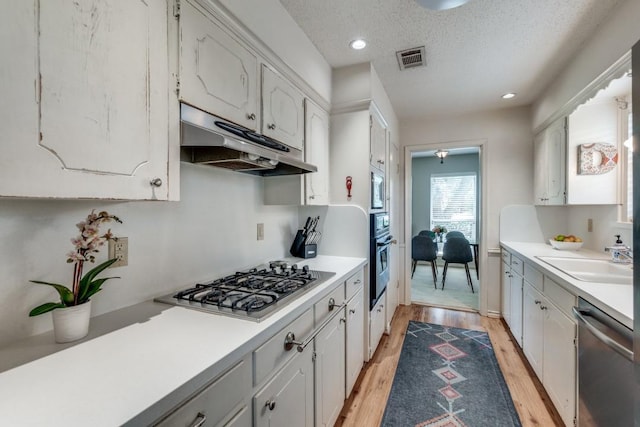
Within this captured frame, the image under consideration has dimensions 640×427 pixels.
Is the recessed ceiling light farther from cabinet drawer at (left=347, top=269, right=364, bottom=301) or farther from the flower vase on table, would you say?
the flower vase on table

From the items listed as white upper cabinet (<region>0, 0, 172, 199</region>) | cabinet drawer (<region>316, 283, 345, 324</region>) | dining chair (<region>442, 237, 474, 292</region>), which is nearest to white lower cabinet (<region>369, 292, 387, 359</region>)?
cabinet drawer (<region>316, 283, 345, 324</region>)

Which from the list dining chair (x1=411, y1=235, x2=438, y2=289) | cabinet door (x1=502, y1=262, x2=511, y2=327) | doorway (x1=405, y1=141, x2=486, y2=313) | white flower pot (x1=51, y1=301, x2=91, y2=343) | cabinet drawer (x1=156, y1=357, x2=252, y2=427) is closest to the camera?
cabinet drawer (x1=156, y1=357, x2=252, y2=427)

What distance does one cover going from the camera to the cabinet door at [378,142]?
8.00 feet

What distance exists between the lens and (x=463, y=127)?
11.4 feet

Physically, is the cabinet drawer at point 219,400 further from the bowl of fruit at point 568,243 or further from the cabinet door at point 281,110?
the bowl of fruit at point 568,243

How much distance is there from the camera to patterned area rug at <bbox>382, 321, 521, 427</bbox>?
178 centimetres

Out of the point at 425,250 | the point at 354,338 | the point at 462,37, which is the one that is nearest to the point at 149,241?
the point at 354,338

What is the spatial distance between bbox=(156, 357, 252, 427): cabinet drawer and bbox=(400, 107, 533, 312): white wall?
3374 millimetres

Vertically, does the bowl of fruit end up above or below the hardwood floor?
above

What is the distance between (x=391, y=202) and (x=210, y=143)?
2.52 meters

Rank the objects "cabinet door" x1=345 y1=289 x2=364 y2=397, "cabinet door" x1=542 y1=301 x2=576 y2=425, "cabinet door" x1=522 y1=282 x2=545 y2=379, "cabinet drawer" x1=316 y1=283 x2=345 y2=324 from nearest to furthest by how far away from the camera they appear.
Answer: "cabinet drawer" x1=316 y1=283 x2=345 y2=324
"cabinet door" x1=542 y1=301 x2=576 y2=425
"cabinet door" x1=345 y1=289 x2=364 y2=397
"cabinet door" x1=522 y1=282 x2=545 y2=379

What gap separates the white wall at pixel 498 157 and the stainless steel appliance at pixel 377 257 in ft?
5.17

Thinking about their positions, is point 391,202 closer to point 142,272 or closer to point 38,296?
point 142,272

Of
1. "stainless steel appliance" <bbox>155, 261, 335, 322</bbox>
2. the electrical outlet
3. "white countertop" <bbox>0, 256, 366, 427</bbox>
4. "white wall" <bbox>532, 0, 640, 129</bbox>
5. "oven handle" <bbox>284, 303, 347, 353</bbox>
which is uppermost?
"white wall" <bbox>532, 0, 640, 129</bbox>
